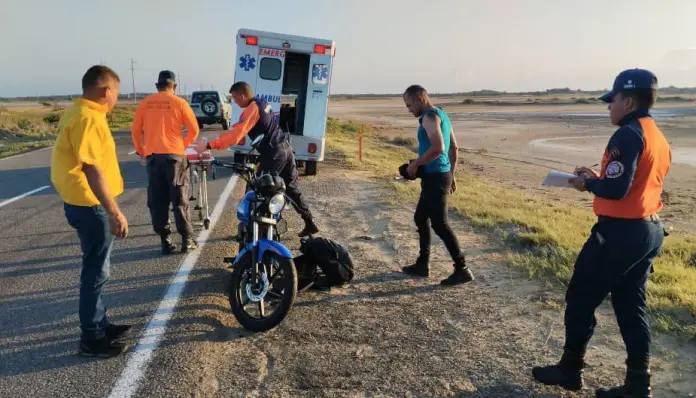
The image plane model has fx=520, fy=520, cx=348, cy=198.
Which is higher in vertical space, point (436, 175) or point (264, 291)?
point (436, 175)

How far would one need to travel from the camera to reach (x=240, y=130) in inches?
202

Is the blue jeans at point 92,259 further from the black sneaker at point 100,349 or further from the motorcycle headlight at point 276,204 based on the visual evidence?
the motorcycle headlight at point 276,204

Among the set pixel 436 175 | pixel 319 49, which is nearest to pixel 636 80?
pixel 436 175

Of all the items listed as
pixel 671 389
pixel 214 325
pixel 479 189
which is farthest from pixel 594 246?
pixel 479 189

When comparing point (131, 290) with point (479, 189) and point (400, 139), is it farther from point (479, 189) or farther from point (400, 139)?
point (400, 139)

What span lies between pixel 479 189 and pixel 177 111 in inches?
304

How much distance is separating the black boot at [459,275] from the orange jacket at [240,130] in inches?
97.0

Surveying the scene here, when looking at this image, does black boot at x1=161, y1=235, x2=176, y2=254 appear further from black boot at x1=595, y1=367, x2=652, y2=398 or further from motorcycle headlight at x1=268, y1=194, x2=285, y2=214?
black boot at x1=595, y1=367, x2=652, y2=398

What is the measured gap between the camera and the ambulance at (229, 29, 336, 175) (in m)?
10.9

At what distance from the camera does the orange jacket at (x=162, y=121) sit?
584cm

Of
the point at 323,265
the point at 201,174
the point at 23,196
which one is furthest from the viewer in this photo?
the point at 23,196

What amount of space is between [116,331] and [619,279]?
3.47 m

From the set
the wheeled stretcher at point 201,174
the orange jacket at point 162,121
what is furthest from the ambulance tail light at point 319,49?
the orange jacket at point 162,121

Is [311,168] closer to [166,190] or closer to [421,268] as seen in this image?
[166,190]
